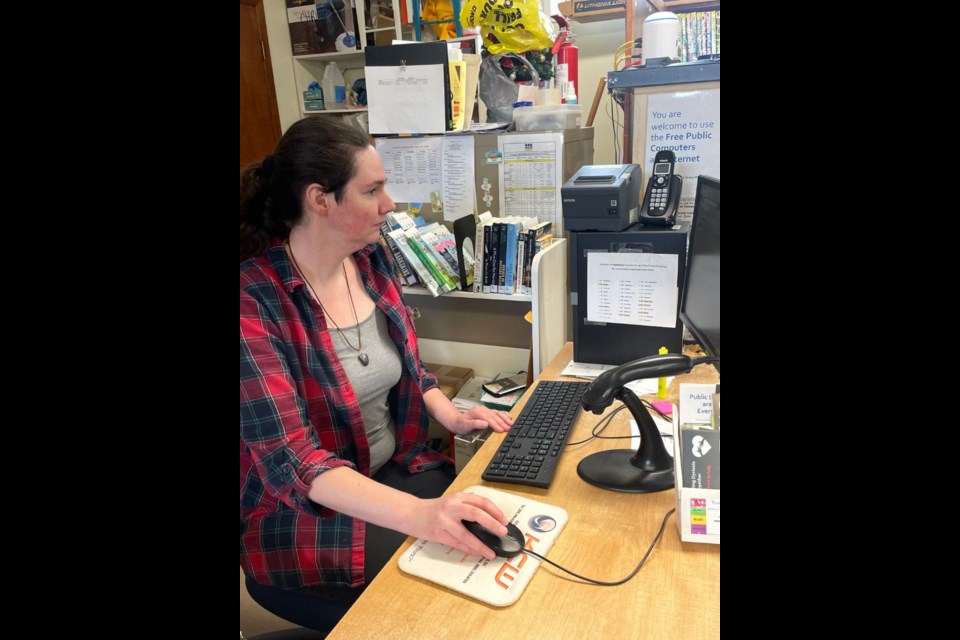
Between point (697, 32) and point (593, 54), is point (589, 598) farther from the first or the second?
point (593, 54)

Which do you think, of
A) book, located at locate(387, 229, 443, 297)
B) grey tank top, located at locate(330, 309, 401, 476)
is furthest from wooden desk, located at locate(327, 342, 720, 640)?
book, located at locate(387, 229, 443, 297)

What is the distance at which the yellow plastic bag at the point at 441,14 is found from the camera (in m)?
3.36

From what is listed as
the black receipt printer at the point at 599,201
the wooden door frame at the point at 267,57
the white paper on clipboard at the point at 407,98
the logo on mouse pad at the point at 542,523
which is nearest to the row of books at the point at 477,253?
the white paper on clipboard at the point at 407,98

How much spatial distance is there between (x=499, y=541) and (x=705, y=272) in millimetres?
663

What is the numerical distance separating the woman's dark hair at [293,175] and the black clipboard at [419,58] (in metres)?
0.69

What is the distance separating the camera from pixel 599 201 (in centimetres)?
146

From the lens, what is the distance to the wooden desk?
738 millimetres

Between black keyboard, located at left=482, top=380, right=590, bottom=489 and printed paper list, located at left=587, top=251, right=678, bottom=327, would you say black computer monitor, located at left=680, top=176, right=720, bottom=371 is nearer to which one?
printed paper list, located at left=587, top=251, right=678, bottom=327

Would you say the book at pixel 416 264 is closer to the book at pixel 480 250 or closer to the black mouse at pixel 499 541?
the book at pixel 480 250
